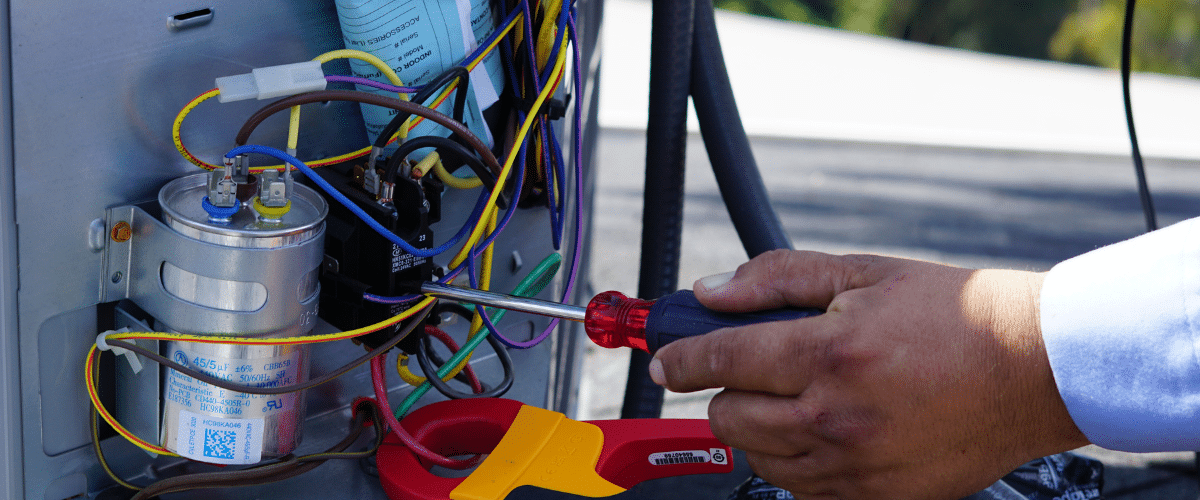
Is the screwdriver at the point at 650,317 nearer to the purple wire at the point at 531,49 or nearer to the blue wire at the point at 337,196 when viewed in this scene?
the blue wire at the point at 337,196

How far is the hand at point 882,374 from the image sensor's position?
1.85 feet

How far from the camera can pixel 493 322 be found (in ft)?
2.53

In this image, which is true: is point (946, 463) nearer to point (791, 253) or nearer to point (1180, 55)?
point (791, 253)

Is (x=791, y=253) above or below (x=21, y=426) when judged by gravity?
above

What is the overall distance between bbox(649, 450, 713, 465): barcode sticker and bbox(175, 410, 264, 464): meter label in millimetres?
285

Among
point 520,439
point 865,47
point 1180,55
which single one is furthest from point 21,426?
point 1180,55

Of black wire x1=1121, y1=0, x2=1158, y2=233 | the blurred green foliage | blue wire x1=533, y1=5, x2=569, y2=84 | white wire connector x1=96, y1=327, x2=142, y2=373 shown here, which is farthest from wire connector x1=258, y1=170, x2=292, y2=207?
the blurred green foliage

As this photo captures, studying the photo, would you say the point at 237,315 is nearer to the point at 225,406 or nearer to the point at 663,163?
the point at 225,406

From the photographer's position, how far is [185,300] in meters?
0.59

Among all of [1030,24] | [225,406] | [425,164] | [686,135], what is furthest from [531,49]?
[1030,24]

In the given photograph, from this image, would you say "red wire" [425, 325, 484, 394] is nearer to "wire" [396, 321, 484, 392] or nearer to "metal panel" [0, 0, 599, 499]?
"wire" [396, 321, 484, 392]

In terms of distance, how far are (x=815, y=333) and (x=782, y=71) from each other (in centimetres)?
336

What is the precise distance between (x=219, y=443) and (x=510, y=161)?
27 cm

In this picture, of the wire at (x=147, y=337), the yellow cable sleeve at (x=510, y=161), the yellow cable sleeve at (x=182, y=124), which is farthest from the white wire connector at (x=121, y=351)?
the yellow cable sleeve at (x=510, y=161)
